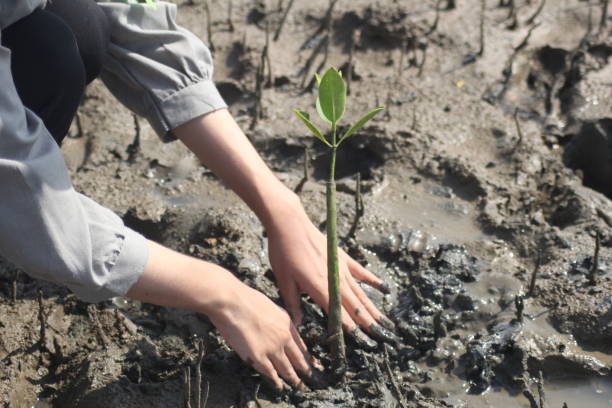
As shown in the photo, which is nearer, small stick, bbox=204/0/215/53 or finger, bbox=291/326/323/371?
finger, bbox=291/326/323/371

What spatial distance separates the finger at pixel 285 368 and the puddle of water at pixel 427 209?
831 millimetres

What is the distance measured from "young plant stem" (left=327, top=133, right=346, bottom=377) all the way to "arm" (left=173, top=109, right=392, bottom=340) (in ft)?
0.35

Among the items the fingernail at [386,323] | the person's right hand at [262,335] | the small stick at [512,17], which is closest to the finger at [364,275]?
the fingernail at [386,323]

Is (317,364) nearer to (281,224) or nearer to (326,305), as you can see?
(326,305)

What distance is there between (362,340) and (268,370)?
0.33 metres

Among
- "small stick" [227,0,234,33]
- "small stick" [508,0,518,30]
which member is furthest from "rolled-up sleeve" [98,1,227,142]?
"small stick" [508,0,518,30]

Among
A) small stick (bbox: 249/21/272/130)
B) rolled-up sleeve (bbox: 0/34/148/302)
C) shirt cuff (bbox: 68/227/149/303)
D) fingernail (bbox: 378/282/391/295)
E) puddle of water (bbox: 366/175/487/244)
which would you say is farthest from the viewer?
small stick (bbox: 249/21/272/130)

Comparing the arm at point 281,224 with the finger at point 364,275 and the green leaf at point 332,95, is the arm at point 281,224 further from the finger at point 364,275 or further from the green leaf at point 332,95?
the green leaf at point 332,95

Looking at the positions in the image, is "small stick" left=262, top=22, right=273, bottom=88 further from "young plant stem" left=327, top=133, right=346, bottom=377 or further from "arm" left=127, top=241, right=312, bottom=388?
"arm" left=127, top=241, right=312, bottom=388

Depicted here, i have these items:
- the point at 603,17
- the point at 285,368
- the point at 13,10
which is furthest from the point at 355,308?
the point at 603,17

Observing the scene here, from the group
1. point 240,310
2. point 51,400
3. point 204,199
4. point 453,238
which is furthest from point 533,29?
point 51,400

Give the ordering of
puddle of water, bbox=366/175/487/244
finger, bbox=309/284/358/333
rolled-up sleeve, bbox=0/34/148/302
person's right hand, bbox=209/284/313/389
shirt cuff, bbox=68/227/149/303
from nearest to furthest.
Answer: rolled-up sleeve, bbox=0/34/148/302, shirt cuff, bbox=68/227/149/303, person's right hand, bbox=209/284/313/389, finger, bbox=309/284/358/333, puddle of water, bbox=366/175/487/244

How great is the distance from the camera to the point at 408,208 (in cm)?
298

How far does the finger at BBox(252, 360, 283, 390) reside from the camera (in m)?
2.12
